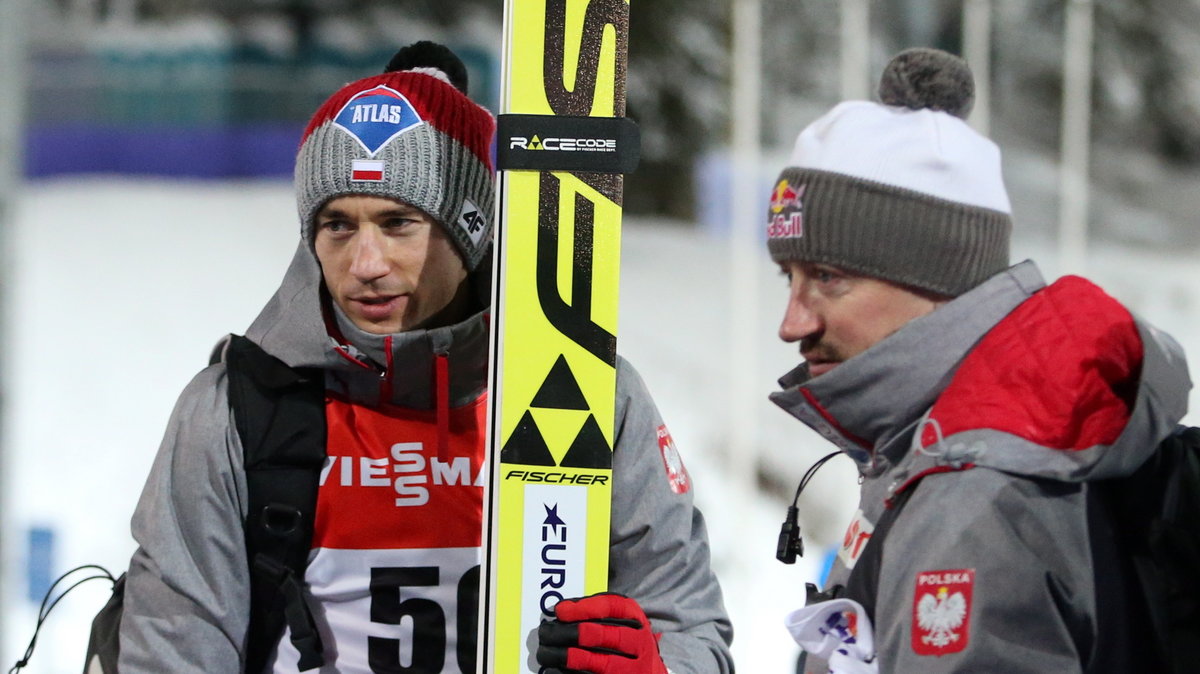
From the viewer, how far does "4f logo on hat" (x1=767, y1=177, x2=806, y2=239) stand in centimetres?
181

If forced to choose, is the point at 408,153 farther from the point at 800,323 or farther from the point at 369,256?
the point at 800,323

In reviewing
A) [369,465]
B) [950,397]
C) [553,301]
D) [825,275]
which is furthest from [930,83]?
[369,465]

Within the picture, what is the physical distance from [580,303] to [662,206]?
7.56m

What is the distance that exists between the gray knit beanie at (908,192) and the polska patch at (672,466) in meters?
0.42

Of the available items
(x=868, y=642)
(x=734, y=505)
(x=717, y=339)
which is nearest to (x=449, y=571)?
(x=868, y=642)

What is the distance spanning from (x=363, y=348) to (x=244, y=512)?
0.98ft

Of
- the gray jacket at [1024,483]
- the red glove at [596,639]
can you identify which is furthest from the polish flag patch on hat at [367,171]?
the gray jacket at [1024,483]

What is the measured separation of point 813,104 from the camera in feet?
29.0

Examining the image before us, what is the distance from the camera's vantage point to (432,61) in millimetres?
2293

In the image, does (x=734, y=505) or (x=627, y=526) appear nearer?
(x=627, y=526)

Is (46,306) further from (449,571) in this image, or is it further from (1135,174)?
(449,571)

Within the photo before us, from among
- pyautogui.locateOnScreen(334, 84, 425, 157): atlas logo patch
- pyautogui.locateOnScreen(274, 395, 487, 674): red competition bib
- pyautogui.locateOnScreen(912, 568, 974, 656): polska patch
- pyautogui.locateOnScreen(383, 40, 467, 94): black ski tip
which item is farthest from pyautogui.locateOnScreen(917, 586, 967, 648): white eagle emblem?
pyautogui.locateOnScreen(383, 40, 467, 94): black ski tip

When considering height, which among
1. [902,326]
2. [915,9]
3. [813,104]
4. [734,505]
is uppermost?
[915,9]

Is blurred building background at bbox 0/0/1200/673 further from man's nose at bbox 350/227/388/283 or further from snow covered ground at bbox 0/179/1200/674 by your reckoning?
man's nose at bbox 350/227/388/283
